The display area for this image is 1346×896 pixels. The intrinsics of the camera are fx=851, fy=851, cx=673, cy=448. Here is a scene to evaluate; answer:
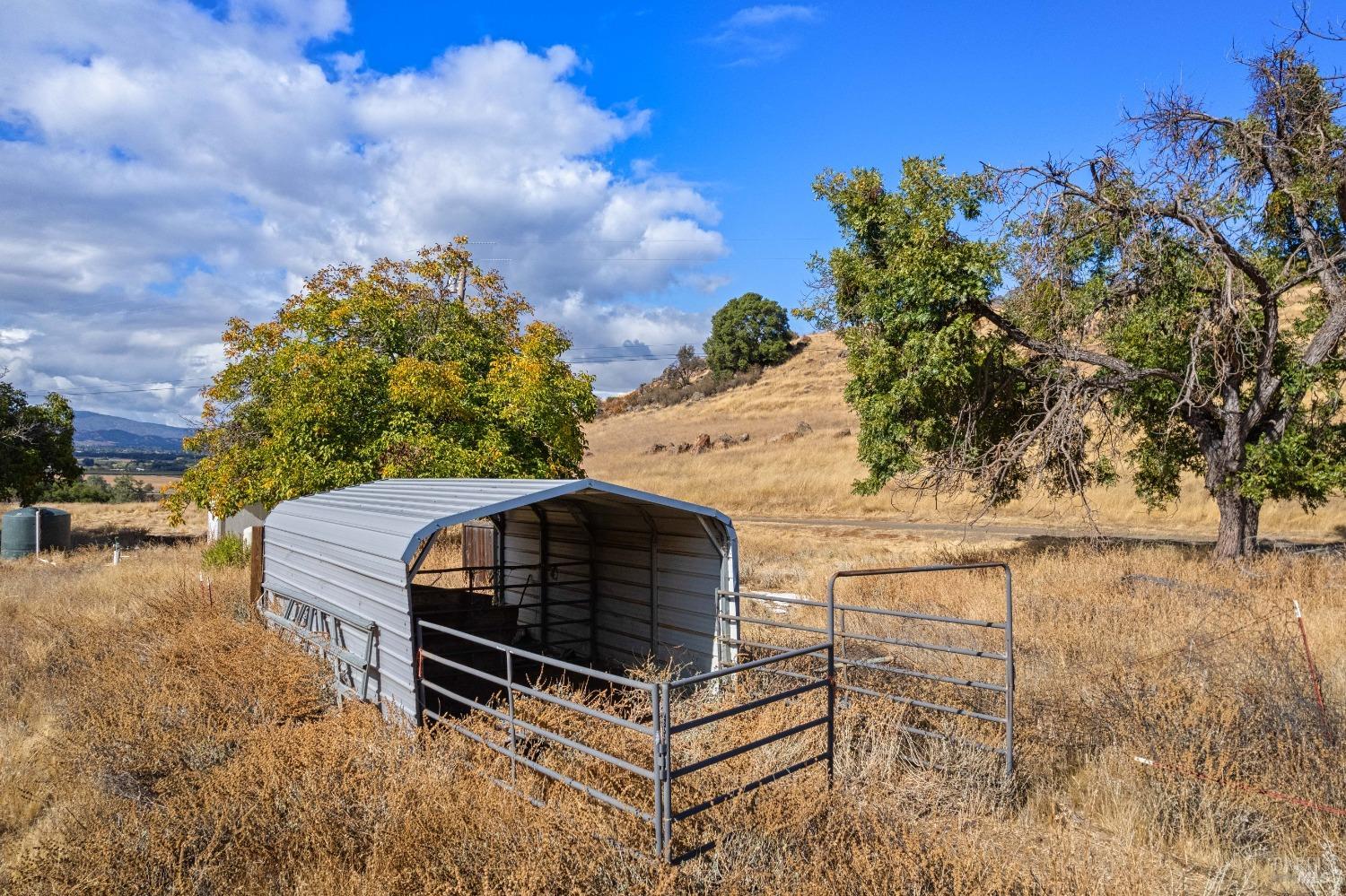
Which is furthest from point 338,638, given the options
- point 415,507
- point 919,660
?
point 919,660

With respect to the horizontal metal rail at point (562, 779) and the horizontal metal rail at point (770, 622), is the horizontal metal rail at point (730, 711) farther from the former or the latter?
the horizontal metal rail at point (770, 622)

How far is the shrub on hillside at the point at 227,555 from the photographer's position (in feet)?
56.8

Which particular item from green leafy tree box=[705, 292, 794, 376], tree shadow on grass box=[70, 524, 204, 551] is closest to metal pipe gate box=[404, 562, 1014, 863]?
tree shadow on grass box=[70, 524, 204, 551]

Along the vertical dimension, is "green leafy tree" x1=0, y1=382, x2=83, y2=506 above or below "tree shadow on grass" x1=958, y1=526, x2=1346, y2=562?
above

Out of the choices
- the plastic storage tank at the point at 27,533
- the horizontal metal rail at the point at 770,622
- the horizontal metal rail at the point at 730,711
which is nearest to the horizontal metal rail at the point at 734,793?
the horizontal metal rail at the point at 730,711

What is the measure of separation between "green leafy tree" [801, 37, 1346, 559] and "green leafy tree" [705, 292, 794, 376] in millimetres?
57459

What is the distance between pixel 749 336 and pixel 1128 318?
60081mm

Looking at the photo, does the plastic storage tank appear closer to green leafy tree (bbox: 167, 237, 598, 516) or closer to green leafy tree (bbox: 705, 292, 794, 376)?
green leafy tree (bbox: 167, 237, 598, 516)

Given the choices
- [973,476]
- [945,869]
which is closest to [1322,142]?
[973,476]

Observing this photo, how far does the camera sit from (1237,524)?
1482cm

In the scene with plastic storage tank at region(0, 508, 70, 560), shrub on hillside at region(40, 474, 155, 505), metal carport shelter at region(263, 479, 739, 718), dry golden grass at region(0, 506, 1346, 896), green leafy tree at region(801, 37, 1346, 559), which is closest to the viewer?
dry golden grass at region(0, 506, 1346, 896)

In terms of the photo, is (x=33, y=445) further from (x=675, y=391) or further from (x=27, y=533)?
(x=675, y=391)

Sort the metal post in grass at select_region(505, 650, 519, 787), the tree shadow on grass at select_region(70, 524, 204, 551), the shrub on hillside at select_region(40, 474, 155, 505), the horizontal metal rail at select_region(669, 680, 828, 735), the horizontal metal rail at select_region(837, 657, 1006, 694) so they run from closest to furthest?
1. the horizontal metal rail at select_region(669, 680, 828, 735)
2. the metal post in grass at select_region(505, 650, 519, 787)
3. the horizontal metal rail at select_region(837, 657, 1006, 694)
4. the tree shadow on grass at select_region(70, 524, 204, 551)
5. the shrub on hillside at select_region(40, 474, 155, 505)

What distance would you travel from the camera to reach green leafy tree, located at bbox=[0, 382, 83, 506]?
87.8 ft
